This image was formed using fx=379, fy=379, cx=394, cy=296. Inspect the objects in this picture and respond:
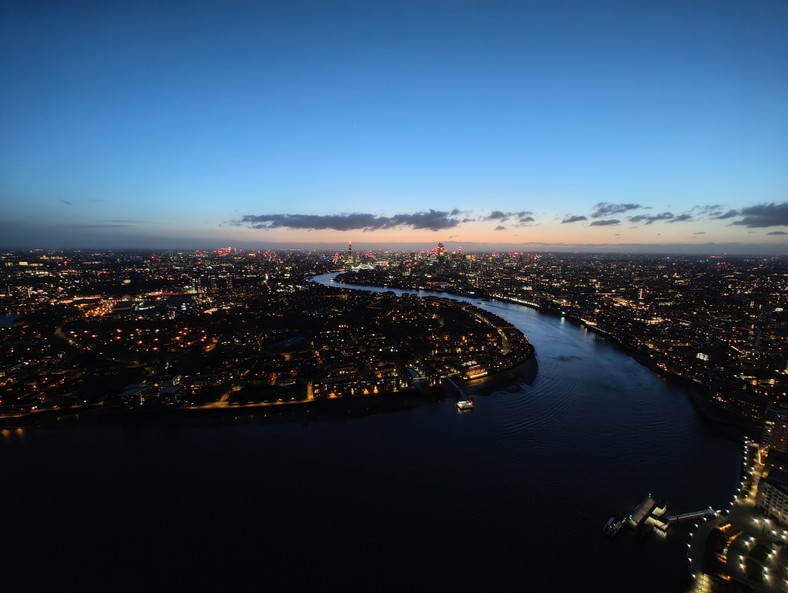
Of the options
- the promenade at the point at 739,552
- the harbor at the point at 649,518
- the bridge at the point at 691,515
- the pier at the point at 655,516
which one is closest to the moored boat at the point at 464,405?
the harbor at the point at 649,518

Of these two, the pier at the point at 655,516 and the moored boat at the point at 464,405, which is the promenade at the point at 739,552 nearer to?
the pier at the point at 655,516

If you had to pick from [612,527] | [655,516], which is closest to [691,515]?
[655,516]

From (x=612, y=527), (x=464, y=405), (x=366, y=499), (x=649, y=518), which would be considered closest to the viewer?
(x=612, y=527)

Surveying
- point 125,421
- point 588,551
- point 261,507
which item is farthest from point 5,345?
point 588,551

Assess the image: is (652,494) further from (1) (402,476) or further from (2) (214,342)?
(2) (214,342)

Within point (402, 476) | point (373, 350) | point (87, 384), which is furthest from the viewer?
point (373, 350)

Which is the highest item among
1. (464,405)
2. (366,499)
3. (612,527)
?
(464,405)

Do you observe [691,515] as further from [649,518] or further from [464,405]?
[464,405]
